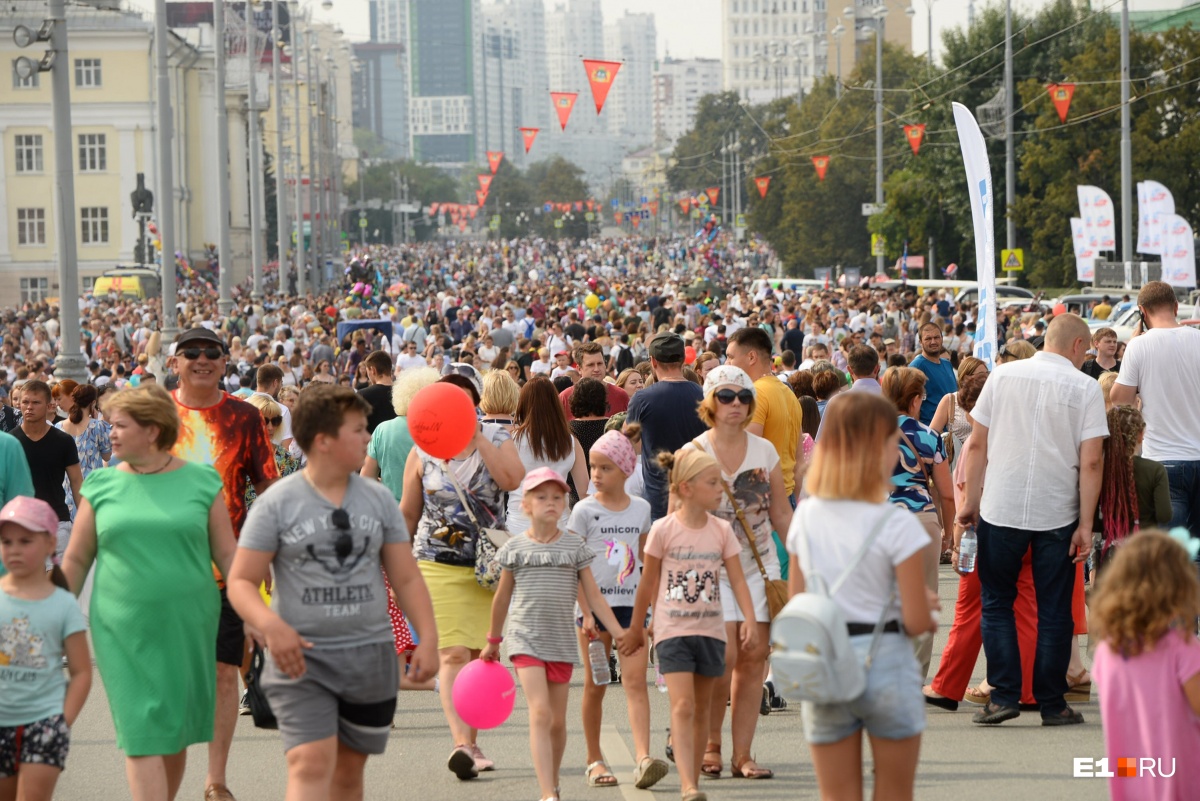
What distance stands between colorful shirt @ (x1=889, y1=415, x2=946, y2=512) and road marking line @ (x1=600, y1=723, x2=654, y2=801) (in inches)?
67.3

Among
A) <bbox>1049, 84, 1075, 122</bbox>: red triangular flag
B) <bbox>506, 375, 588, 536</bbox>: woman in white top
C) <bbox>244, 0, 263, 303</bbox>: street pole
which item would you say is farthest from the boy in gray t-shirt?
<bbox>244, 0, 263, 303</bbox>: street pole

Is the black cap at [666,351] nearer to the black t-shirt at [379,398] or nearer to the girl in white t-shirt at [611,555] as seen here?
the girl in white t-shirt at [611,555]

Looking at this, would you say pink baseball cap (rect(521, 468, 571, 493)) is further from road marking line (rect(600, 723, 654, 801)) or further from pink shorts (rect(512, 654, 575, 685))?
road marking line (rect(600, 723, 654, 801))

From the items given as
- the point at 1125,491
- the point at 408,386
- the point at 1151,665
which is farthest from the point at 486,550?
the point at 1151,665

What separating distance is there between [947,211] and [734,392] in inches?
2171

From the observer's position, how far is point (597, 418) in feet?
34.5

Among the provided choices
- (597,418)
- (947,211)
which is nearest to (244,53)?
(947,211)

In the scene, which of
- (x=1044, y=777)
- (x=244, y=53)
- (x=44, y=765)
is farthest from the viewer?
(x=244, y=53)

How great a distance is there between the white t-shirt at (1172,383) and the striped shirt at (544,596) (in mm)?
3516

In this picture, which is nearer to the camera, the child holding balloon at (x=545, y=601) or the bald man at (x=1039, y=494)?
the child holding balloon at (x=545, y=601)

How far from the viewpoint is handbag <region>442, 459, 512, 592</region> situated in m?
7.21

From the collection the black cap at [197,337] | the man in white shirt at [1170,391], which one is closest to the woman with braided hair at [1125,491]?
the man in white shirt at [1170,391]

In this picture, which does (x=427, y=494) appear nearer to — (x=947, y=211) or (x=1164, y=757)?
(x=1164, y=757)

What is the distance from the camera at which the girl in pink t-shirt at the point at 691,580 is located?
6559 mm
